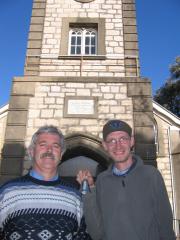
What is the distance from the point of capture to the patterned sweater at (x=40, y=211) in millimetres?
2166

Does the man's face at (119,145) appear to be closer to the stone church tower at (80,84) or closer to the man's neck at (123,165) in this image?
the man's neck at (123,165)

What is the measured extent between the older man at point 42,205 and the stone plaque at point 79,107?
13.0ft

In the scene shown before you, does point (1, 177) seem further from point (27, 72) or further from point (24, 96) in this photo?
point (27, 72)

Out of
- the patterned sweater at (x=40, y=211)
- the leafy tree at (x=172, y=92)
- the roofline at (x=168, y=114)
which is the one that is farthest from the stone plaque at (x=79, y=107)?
the leafy tree at (x=172, y=92)

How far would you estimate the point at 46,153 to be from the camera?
261 cm

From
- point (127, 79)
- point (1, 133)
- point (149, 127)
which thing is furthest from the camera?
point (1, 133)

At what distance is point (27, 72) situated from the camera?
7.34 m

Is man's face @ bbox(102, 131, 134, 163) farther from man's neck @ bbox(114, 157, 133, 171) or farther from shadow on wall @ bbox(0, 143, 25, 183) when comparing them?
shadow on wall @ bbox(0, 143, 25, 183)

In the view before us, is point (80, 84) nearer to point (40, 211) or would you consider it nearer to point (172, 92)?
point (40, 211)

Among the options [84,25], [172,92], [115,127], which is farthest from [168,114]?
[172,92]

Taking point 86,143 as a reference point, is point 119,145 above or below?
below

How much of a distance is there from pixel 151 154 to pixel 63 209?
4.17 m

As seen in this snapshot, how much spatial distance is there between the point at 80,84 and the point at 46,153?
4.63 metres

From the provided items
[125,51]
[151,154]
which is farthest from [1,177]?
[125,51]
